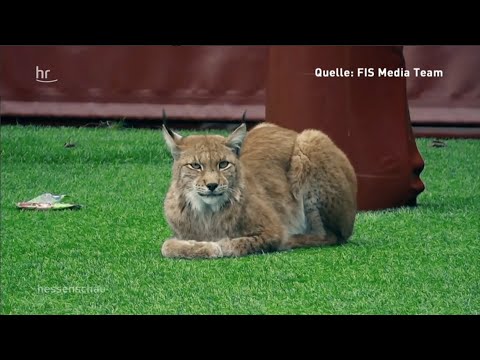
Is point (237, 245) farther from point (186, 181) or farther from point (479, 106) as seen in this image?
point (479, 106)

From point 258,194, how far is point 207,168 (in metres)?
0.51

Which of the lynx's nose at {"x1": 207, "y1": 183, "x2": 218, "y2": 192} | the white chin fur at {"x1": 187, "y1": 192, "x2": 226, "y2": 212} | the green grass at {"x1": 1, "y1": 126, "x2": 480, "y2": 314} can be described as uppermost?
the lynx's nose at {"x1": 207, "y1": 183, "x2": 218, "y2": 192}

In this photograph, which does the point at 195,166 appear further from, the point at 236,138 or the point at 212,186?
the point at 236,138

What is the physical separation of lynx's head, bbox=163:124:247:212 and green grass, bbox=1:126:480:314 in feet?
1.29

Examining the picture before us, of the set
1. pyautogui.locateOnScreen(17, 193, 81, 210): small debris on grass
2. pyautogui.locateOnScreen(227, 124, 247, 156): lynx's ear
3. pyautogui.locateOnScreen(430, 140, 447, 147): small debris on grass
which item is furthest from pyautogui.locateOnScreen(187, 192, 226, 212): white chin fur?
pyautogui.locateOnScreen(430, 140, 447, 147): small debris on grass

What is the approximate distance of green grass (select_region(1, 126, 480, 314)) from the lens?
7.51 metres

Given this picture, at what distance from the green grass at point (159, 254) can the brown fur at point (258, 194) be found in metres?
0.16

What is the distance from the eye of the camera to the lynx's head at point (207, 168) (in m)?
8.23

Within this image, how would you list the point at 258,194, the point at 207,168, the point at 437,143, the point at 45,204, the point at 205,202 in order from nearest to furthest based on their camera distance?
1. the point at 207,168
2. the point at 205,202
3. the point at 258,194
4. the point at 45,204
5. the point at 437,143

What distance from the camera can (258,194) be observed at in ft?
28.2

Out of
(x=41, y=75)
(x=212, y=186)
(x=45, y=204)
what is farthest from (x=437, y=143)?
(x=41, y=75)

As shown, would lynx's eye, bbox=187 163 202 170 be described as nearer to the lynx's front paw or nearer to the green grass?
the lynx's front paw

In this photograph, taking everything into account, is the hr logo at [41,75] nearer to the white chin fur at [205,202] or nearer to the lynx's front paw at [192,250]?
the white chin fur at [205,202]

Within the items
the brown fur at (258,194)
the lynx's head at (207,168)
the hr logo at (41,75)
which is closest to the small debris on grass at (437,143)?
the brown fur at (258,194)
